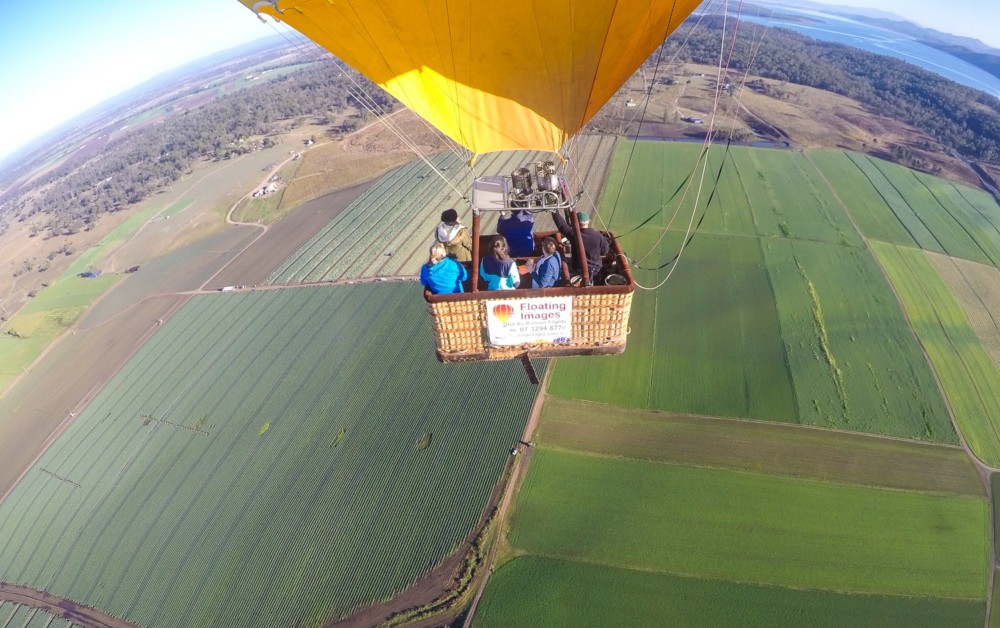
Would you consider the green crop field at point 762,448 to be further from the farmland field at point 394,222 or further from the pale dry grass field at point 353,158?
the pale dry grass field at point 353,158

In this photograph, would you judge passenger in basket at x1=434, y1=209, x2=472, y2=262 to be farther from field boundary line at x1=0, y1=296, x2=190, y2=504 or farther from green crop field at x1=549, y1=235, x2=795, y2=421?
field boundary line at x1=0, y1=296, x2=190, y2=504

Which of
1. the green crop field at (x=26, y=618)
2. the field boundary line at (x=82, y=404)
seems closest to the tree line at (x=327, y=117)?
the field boundary line at (x=82, y=404)

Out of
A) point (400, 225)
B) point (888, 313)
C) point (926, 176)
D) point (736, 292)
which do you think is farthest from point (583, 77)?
point (926, 176)

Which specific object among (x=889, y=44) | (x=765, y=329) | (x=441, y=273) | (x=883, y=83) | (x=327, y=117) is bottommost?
(x=765, y=329)

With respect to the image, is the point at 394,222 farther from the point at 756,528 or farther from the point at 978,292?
the point at 978,292

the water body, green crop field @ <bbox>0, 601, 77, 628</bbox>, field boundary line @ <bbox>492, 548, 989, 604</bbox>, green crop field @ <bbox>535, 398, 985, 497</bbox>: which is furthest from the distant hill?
green crop field @ <bbox>0, 601, 77, 628</bbox>

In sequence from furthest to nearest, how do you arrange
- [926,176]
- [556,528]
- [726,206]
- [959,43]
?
[959,43] < [926,176] < [726,206] < [556,528]

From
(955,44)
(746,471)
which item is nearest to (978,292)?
(746,471)

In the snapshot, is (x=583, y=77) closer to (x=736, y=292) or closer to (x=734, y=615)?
(x=734, y=615)
